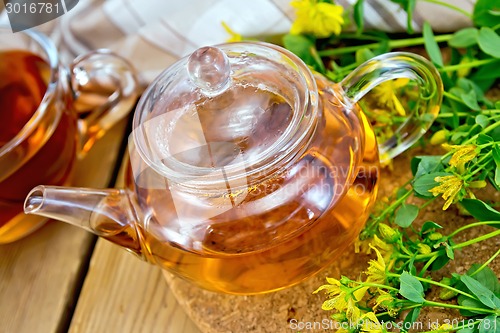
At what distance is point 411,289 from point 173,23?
590 mm

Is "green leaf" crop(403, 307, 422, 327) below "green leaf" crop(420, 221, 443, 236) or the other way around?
below

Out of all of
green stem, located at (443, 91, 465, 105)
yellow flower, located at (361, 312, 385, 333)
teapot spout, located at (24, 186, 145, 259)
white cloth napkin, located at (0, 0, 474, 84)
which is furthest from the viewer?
white cloth napkin, located at (0, 0, 474, 84)

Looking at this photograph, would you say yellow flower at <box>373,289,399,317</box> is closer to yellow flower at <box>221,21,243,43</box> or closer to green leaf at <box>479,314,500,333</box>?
green leaf at <box>479,314,500,333</box>

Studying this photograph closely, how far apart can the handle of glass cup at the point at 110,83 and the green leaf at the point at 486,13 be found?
0.47 metres

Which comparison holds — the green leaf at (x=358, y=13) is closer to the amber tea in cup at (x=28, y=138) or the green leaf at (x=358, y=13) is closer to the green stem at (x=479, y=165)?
the green stem at (x=479, y=165)

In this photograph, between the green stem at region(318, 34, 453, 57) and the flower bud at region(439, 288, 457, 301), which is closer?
the flower bud at region(439, 288, 457, 301)

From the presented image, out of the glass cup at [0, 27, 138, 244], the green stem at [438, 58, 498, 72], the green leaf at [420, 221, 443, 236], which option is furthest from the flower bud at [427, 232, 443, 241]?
the glass cup at [0, 27, 138, 244]

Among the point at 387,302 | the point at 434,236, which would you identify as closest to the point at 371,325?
the point at 387,302

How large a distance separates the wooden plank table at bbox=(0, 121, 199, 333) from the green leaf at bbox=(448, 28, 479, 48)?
0.47 metres

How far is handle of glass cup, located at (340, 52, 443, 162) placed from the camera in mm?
723

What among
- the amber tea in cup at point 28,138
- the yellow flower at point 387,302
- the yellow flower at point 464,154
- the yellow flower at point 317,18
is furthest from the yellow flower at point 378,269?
the amber tea in cup at point 28,138

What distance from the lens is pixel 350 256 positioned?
793mm

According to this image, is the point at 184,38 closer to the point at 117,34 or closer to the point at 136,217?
the point at 117,34

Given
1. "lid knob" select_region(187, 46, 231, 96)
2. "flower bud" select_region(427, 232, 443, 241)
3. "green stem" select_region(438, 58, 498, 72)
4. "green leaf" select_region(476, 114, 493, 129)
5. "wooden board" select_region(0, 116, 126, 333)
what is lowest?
"wooden board" select_region(0, 116, 126, 333)
